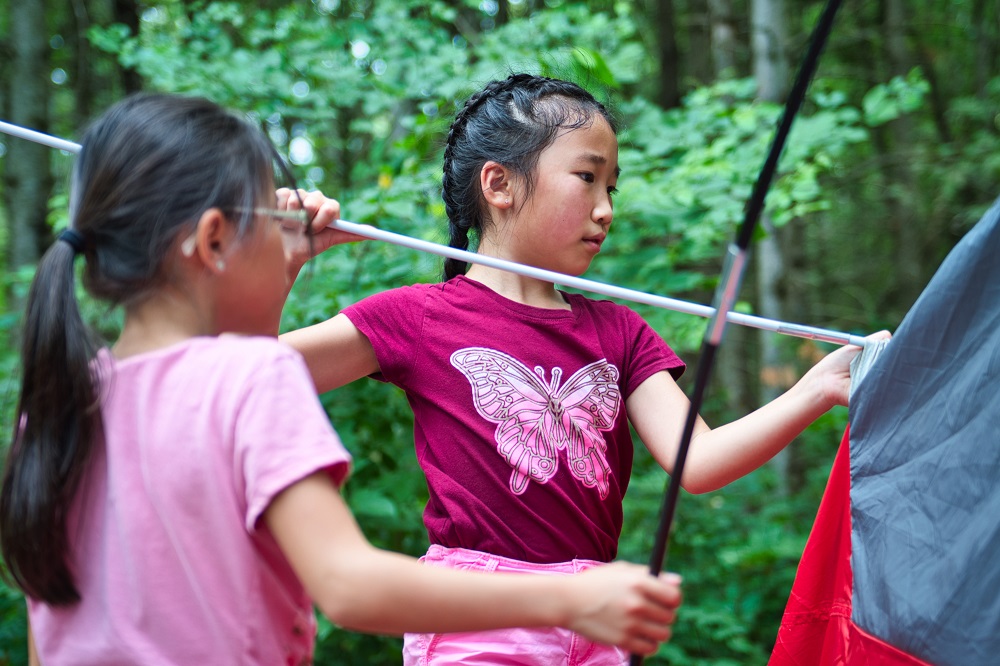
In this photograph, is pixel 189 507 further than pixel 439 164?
No

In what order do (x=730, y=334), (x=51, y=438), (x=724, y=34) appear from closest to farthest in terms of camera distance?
(x=51, y=438) → (x=724, y=34) → (x=730, y=334)

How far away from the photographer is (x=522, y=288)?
1.92 meters

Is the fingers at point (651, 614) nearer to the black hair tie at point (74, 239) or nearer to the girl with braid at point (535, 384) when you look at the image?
the girl with braid at point (535, 384)

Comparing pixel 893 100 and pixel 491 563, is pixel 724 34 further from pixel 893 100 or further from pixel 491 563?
pixel 491 563

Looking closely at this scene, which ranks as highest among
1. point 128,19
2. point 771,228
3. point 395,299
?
point 128,19

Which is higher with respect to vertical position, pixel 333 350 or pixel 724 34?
pixel 724 34

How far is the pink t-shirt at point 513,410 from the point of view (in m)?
1.68

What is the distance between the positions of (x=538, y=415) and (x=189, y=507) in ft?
2.48

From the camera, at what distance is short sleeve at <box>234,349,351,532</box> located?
1.06 meters

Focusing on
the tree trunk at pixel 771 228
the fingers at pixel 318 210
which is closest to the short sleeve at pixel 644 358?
the fingers at pixel 318 210

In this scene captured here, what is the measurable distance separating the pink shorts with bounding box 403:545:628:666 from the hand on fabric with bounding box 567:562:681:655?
0.53 meters

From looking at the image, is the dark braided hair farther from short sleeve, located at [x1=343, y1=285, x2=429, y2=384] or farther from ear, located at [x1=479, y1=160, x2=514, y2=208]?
short sleeve, located at [x1=343, y1=285, x2=429, y2=384]

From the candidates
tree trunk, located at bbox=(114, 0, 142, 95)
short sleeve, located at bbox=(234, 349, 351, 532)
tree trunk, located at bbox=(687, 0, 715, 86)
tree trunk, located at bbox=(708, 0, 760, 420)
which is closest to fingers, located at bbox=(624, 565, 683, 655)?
short sleeve, located at bbox=(234, 349, 351, 532)

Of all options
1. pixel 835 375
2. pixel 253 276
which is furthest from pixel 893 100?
pixel 253 276
